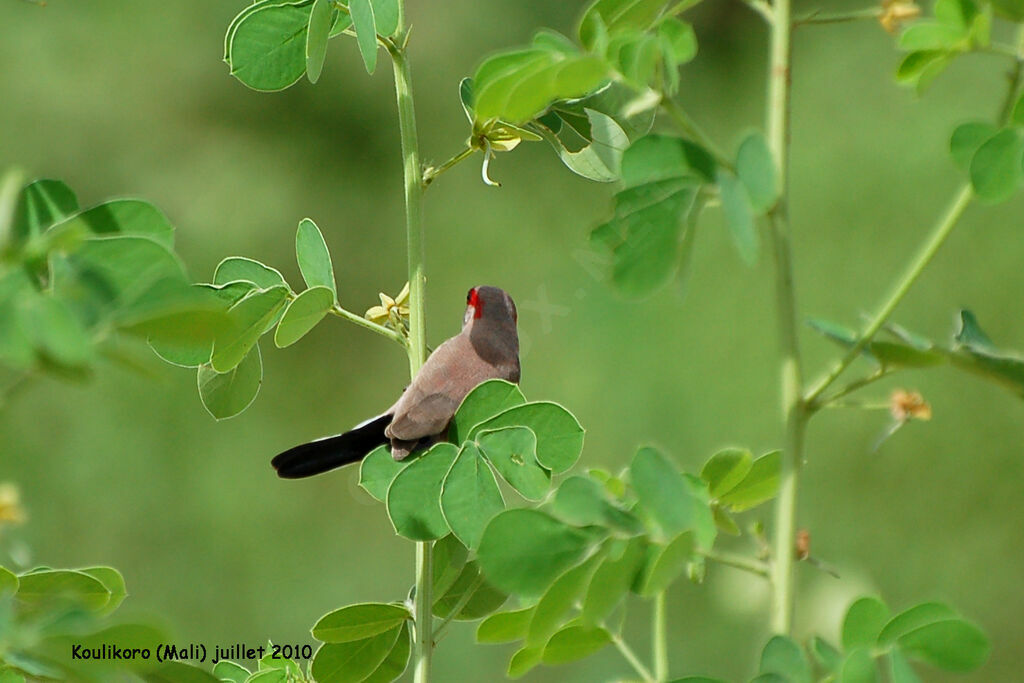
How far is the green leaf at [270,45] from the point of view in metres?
0.80

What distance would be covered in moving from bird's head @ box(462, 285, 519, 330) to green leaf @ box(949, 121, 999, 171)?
46 cm

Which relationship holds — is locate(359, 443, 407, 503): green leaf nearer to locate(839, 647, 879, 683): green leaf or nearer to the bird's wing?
the bird's wing

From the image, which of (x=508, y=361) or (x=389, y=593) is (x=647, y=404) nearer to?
(x=389, y=593)

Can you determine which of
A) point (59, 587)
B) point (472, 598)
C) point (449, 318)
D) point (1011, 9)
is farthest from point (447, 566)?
point (449, 318)

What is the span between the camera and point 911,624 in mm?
552

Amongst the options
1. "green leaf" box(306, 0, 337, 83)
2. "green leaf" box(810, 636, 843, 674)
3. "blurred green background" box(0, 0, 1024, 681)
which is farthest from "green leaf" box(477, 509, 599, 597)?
"blurred green background" box(0, 0, 1024, 681)

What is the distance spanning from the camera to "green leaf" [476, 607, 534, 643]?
685 mm

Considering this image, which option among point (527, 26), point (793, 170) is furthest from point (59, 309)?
point (527, 26)

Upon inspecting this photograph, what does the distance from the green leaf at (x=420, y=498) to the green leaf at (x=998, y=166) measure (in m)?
0.34

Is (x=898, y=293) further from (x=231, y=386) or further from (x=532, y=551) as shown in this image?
(x=231, y=386)

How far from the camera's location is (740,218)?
1.67 feet

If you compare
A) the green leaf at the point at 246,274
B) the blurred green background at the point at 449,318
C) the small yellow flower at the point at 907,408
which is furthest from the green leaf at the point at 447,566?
the blurred green background at the point at 449,318

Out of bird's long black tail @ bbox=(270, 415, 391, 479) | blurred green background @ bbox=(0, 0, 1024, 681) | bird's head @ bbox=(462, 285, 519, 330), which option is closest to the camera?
bird's long black tail @ bbox=(270, 415, 391, 479)

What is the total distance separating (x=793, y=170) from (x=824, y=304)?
1.55 feet
